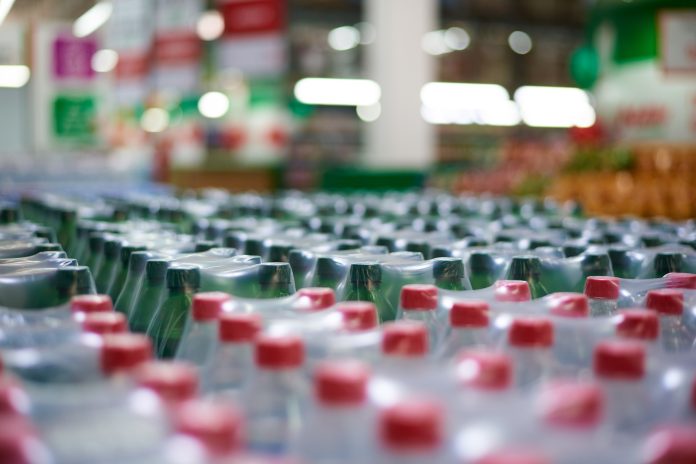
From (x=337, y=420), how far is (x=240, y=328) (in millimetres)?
377

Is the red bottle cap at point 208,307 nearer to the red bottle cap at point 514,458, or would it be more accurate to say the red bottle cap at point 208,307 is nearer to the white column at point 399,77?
the red bottle cap at point 514,458

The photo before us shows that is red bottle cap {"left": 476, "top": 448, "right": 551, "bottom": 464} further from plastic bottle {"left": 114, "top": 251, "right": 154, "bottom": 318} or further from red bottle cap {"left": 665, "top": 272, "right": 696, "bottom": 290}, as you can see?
plastic bottle {"left": 114, "top": 251, "right": 154, "bottom": 318}

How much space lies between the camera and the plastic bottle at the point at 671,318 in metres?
1.74

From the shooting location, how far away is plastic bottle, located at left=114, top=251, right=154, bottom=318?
2.31 metres

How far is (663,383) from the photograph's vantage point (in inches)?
47.9

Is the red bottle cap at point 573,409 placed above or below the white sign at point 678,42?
below

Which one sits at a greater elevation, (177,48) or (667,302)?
(177,48)

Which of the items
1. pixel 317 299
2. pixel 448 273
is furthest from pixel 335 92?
pixel 317 299

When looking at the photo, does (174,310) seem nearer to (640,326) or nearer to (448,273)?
(448,273)

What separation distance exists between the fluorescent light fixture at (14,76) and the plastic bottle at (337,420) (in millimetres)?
14762

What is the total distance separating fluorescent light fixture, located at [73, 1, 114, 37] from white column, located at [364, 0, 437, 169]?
25.1 ft

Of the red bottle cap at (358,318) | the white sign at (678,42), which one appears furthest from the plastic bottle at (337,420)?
the white sign at (678,42)

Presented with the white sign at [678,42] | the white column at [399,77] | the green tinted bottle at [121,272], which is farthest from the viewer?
the white column at [399,77]

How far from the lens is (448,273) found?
7.18 feet
